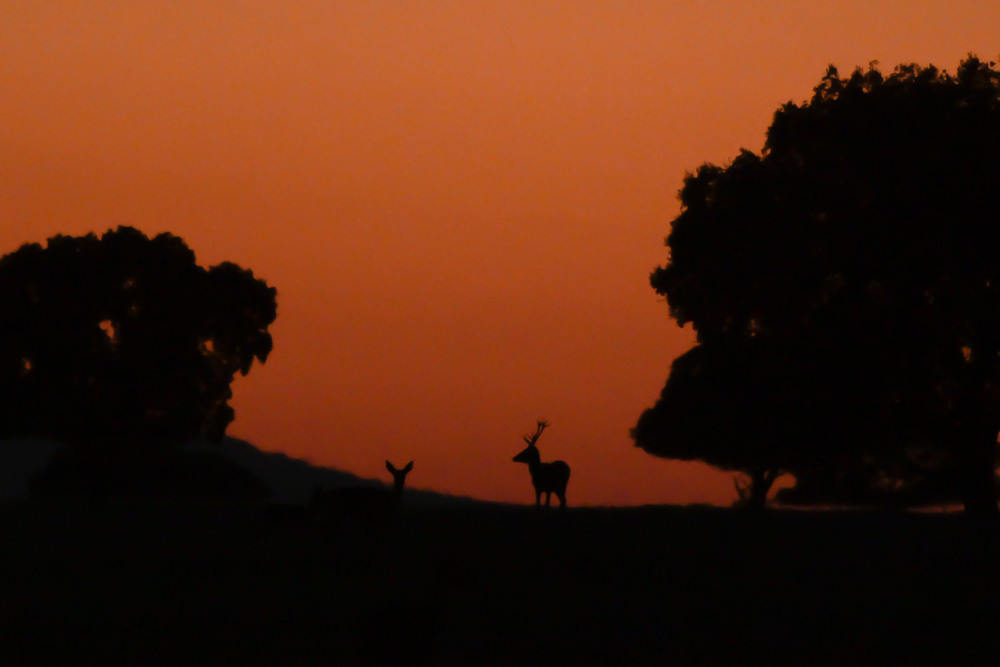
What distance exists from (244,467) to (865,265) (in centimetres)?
3811

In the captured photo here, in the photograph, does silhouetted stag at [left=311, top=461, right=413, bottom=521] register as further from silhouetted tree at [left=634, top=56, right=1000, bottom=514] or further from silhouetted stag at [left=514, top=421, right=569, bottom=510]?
silhouetted tree at [left=634, top=56, right=1000, bottom=514]

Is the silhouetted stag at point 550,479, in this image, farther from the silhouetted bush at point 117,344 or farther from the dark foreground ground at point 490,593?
the silhouetted bush at point 117,344

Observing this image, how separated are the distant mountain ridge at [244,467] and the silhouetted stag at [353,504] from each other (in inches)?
747

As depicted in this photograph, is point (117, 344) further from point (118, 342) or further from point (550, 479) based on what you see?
point (550, 479)

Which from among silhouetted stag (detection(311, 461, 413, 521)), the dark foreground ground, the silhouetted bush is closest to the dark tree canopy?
the silhouetted bush

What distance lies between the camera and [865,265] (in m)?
45.0

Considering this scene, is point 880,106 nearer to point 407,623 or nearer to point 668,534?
point 668,534

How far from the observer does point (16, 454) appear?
79.4 metres

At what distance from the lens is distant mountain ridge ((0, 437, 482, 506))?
6825 centimetres

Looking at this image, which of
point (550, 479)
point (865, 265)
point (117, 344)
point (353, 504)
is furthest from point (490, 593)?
point (117, 344)

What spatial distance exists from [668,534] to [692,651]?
43.5 feet

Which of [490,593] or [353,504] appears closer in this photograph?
[490,593]

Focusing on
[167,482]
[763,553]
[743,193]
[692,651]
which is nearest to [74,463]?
[167,482]

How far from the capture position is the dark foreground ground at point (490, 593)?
19.7m
